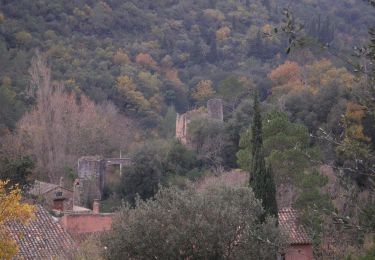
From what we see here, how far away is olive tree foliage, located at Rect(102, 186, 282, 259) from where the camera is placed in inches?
542

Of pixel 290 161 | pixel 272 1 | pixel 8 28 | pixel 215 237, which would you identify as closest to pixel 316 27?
pixel 272 1

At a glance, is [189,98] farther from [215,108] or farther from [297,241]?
[297,241]

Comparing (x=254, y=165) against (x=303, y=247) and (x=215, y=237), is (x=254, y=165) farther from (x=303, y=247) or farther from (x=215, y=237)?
(x=215, y=237)

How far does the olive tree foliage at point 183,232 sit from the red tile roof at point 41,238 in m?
4.92

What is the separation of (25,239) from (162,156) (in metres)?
17.3

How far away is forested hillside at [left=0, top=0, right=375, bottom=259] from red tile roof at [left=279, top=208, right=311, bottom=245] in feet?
1.38

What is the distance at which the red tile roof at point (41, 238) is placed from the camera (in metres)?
19.3

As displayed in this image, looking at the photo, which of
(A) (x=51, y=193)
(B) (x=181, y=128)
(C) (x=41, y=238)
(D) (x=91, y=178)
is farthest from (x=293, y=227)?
(B) (x=181, y=128)

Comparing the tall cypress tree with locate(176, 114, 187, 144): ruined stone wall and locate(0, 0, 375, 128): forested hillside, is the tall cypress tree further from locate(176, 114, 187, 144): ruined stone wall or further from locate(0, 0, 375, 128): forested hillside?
locate(0, 0, 375, 128): forested hillside

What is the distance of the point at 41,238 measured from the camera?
66.6 feet

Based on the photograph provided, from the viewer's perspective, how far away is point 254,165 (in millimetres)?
20500

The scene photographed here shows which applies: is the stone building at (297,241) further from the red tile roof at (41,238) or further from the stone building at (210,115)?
the stone building at (210,115)

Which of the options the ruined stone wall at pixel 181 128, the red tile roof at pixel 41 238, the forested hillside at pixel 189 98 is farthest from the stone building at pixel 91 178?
the red tile roof at pixel 41 238

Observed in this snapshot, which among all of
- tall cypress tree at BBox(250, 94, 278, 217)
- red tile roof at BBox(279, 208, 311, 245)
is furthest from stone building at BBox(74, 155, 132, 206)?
tall cypress tree at BBox(250, 94, 278, 217)
